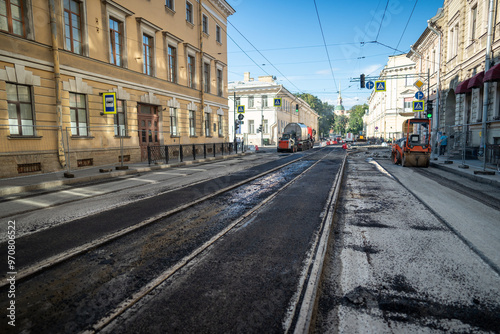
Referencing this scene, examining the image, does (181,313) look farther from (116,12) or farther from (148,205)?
(116,12)

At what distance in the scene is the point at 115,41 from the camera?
1648cm

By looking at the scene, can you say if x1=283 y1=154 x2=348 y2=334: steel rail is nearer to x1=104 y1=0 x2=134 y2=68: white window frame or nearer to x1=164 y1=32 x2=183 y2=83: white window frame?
x1=104 y1=0 x2=134 y2=68: white window frame

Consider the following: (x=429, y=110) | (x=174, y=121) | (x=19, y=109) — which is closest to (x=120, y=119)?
(x=19, y=109)

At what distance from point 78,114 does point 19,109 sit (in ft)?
8.92

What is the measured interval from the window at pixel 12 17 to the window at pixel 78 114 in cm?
314

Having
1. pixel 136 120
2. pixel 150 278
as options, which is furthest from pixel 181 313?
pixel 136 120

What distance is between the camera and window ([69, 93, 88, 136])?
45.1 ft

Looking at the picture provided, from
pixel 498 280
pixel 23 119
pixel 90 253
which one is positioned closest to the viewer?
pixel 498 280

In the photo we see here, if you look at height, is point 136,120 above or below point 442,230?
above

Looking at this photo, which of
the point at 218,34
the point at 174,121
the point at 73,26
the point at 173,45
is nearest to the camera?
the point at 73,26

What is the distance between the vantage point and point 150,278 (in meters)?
3.18

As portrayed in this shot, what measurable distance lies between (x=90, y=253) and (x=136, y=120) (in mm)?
15327

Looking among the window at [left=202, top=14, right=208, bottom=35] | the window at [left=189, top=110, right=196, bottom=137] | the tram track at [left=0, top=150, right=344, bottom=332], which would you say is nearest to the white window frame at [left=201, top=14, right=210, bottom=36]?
the window at [left=202, top=14, right=208, bottom=35]

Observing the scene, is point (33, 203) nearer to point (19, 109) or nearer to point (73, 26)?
point (19, 109)
